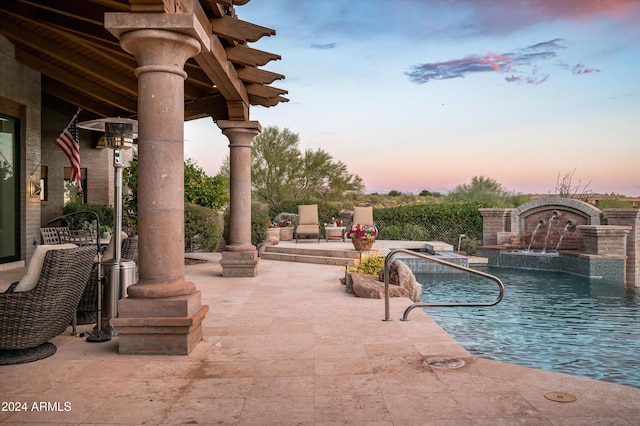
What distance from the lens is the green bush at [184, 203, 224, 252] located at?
37.0 ft

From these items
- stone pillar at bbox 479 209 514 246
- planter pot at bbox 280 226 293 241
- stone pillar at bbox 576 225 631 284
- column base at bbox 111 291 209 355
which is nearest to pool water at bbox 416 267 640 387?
stone pillar at bbox 576 225 631 284

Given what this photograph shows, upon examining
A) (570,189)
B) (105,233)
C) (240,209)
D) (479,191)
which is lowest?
(105,233)

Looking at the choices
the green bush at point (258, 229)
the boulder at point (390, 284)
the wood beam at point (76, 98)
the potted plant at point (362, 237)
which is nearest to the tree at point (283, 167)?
the green bush at point (258, 229)

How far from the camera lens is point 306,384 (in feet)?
11.0

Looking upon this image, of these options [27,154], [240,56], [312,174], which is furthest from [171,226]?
[312,174]

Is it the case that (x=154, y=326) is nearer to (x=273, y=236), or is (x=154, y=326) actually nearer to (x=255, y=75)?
(x=255, y=75)

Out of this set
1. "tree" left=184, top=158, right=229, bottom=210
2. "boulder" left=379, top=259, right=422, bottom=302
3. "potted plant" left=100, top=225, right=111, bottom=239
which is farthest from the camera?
"tree" left=184, top=158, right=229, bottom=210

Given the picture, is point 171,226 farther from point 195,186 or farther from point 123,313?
point 195,186

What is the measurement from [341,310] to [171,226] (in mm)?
2466

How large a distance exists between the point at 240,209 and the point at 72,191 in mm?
7467

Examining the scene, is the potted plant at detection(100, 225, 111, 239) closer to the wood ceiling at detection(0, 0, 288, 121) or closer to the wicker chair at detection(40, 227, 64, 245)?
the wicker chair at detection(40, 227, 64, 245)

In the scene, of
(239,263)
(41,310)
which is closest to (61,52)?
(239,263)

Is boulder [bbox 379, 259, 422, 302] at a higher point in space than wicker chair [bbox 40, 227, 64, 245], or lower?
lower

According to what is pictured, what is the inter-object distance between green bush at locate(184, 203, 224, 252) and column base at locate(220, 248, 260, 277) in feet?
8.37
